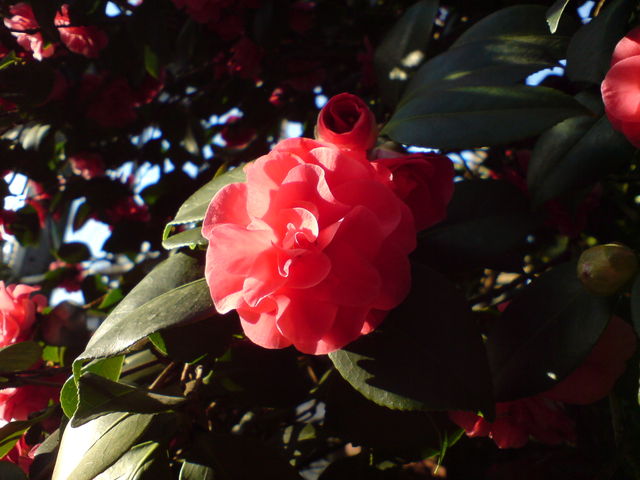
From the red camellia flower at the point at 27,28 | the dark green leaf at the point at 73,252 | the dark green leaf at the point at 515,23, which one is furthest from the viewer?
the dark green leaf at the point at 73,252

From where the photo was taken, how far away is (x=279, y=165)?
442 mm

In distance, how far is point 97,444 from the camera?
1.69 ft

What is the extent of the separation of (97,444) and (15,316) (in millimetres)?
344

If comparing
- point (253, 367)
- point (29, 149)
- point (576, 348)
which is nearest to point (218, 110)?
point (29, 149)

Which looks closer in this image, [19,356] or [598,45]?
[598,45]

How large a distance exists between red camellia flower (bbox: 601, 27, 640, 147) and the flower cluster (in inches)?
8.0

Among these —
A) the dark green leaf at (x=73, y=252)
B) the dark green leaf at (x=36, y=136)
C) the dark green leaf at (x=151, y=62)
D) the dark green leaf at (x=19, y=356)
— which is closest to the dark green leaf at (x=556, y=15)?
the dark green leaf at (x=19, y=356)

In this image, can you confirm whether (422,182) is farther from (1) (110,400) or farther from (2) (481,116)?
(1) (110,400)

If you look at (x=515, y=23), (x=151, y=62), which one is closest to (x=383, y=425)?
(x=515, y=23)

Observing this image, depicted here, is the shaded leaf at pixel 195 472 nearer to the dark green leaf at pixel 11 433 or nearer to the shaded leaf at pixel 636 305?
the dark green leaf at pixel 11 433

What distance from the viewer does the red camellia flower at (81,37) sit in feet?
3.55

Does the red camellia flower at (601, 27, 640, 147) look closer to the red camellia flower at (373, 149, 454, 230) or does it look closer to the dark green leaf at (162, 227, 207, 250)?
the red camellia flower at (373, 149, 454, 230)

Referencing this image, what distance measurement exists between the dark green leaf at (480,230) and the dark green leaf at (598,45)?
0.14 metres

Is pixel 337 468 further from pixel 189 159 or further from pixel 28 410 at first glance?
pixel 189 159
